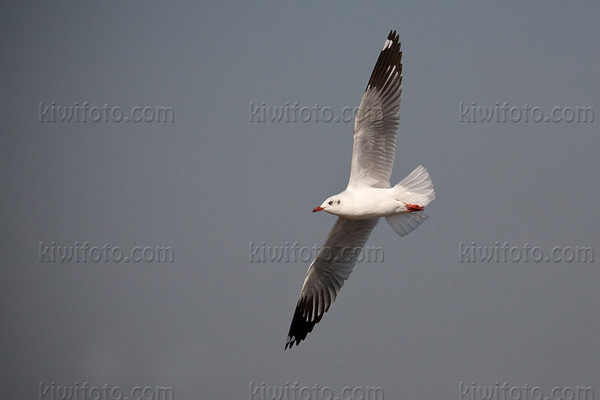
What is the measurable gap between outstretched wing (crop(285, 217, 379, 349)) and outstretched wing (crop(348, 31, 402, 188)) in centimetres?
89

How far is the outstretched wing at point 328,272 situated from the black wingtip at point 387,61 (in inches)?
67.8

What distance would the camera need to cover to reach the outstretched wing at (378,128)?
8898 millimetres

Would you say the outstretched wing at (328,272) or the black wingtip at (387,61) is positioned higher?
the black wingtip at (387,61)

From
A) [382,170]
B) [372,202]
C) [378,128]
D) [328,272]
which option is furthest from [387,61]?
[328,272]

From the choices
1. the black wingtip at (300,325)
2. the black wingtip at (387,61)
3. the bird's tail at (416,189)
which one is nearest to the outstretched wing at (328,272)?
the black wingtip at (300,325)

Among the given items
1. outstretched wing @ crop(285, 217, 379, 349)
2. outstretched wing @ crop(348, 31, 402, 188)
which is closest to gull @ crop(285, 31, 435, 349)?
outstretched wing @ crop(348, 31, 402, 188)

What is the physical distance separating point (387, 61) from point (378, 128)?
32.3 inches

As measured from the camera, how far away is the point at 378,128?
8.93 m

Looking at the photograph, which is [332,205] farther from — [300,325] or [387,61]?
[300,325]

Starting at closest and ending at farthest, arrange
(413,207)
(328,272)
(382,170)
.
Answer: (413,207)
(382,170)
(328,272)

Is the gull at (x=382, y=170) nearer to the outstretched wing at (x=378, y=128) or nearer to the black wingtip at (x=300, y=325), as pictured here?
the outstretched wing at (x=378, y=128)

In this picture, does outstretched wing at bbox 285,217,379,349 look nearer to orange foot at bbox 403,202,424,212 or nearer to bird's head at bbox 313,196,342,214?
bird's head at bbox 313,196,342,214

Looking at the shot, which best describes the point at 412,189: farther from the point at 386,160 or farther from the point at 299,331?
the point at 299,331

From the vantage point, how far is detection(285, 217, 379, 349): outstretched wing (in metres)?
9.91
